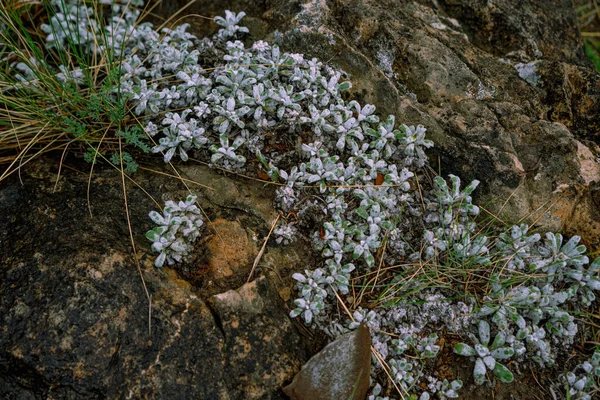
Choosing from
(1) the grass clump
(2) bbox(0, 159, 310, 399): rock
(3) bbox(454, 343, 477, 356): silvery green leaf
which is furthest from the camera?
(1) the grass clump

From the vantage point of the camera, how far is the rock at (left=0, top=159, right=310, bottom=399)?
2.41 metres

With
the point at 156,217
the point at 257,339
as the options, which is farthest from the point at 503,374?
the point at 156,217

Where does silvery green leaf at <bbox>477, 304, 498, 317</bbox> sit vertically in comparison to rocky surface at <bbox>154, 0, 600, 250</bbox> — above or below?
below

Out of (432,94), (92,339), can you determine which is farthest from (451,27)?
(92,339)

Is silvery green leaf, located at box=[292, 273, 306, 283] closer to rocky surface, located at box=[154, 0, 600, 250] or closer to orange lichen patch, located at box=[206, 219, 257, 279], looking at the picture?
orange lichen patch, located at box=[206, 219, 257, 279]

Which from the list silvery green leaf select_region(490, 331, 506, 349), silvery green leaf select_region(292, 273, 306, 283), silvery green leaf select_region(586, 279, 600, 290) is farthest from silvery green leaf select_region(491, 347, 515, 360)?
silvery green leaf select_region(292, 273, 306, 283)

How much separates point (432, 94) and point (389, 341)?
1897 millimetres

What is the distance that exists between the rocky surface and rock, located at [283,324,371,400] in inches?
56.5

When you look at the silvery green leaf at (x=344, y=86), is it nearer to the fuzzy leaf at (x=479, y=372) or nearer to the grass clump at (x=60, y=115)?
the grass clump at (x=60, y=115)

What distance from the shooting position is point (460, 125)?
138 inches

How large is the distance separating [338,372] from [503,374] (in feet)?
3.38

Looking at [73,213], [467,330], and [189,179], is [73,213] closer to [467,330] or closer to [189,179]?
[189,179]

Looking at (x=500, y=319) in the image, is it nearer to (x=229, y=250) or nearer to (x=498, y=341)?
(x=498, y=341)

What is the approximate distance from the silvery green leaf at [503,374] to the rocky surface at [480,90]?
104 cm
